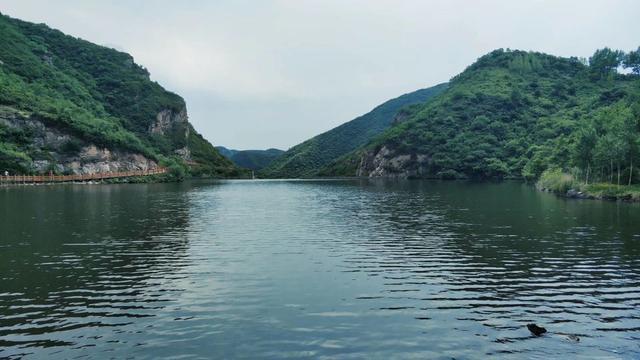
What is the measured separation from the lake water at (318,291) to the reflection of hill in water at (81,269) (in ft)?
0.52

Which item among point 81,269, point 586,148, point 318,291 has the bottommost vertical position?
point 318,291

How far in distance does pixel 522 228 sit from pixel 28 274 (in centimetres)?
5707

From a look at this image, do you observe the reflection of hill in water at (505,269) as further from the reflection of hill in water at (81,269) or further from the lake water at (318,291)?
the reflection of hill in water at (81,269)

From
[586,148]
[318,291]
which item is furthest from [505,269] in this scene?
[586,148]

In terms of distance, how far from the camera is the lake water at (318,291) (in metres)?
22.4

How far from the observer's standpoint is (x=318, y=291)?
3209cm

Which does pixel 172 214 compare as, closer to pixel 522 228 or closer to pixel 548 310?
pixel 522 228

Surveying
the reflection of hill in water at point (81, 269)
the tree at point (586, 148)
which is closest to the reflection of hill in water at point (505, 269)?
the reflection of hill in water at point (81, 269)

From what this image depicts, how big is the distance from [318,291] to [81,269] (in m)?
20.5

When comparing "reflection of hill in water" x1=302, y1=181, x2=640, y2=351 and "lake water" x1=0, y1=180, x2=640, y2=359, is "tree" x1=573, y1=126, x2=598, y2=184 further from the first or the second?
"lake water" x1=0, y1=180, x2=640, y2=359

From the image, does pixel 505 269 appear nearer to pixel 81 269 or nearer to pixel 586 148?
pixel 81 269

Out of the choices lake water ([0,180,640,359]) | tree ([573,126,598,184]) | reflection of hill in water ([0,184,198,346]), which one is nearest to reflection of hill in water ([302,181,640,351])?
lake water ([0,180,640,359])

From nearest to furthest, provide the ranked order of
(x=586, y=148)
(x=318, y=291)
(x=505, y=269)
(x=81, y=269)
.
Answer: (x=318, y=291), (x=81, y=269), (x=505, y=269), (x=586, y=148)

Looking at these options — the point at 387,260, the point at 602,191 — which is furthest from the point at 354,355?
the point at 602,191
